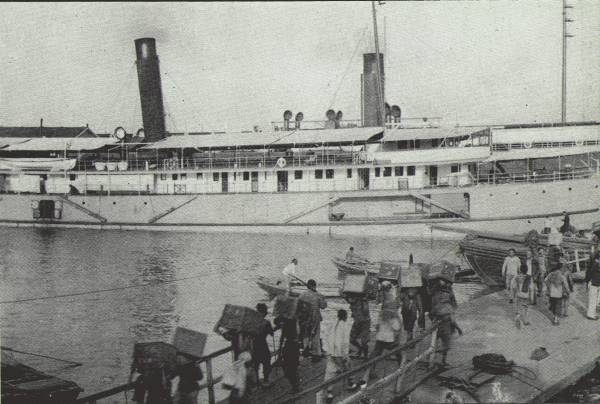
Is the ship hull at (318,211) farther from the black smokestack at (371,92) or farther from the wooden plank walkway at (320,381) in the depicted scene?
the wooden plank walkway at (320,381)

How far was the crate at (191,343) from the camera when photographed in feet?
22.0

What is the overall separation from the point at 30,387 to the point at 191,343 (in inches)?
121

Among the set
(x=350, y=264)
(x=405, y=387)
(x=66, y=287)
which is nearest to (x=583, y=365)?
(x=405, y=387)

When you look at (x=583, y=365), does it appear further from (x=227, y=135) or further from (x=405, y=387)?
(x=227, y=135)

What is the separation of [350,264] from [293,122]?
68.3ft

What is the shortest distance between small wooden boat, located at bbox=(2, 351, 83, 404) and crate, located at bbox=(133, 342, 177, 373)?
2598mm

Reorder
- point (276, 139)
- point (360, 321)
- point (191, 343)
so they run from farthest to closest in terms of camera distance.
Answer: point (276, 139), point (360, 321), point (191, 343)

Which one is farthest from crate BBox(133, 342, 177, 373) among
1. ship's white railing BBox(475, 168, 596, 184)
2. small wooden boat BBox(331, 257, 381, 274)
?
ship's white railing BBox(475, 168, 596, 184)

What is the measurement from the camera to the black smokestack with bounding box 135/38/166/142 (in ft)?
122

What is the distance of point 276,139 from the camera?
34.2 metres

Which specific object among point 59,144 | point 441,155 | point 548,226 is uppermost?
point 59,144

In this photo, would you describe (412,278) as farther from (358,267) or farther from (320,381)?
(358,267)

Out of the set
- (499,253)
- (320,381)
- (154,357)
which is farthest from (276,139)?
(154,357)

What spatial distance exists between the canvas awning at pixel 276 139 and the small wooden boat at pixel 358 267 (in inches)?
542
